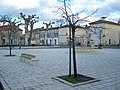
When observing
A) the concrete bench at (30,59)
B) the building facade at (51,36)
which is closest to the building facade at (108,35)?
the building facade at (51,36)

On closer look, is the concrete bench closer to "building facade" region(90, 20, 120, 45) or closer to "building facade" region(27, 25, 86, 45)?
"building facade" region(90, 20, 120, 45)

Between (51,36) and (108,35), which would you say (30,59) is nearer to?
(108,35)

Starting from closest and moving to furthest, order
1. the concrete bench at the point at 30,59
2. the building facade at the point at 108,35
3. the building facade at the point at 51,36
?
the concrete bench at the point at 30,59 → the building facade at the point at 108,35 → the building facade at the point at 51,36

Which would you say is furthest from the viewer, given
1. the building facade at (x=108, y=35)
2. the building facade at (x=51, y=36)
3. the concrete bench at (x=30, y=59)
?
the building facade at (x=51, y=36)

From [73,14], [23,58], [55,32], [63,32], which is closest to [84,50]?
[23,58]

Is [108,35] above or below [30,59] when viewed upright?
above

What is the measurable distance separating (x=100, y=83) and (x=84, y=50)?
22230 mm

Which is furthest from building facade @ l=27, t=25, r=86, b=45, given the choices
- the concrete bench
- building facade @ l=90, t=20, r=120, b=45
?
the concrete bench

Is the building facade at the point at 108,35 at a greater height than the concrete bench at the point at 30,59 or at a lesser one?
greater

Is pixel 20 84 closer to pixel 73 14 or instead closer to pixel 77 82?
pixel 77 82

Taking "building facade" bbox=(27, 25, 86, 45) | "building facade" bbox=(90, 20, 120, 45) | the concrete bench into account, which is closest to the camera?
the concrete bench

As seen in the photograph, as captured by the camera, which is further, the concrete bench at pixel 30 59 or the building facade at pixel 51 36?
the building facade at pixel 51 36

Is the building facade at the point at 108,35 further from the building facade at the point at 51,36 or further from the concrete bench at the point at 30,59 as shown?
the concrete bench at the point at 30,59

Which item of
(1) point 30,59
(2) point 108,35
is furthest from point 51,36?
(1) point 30,59
